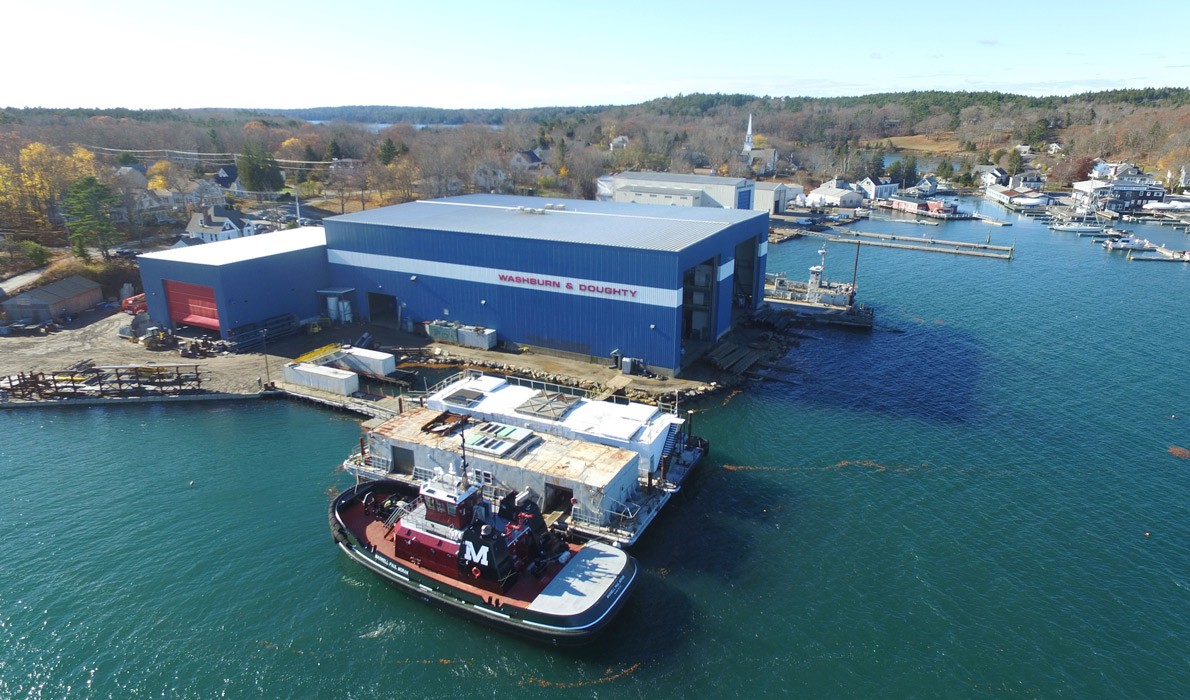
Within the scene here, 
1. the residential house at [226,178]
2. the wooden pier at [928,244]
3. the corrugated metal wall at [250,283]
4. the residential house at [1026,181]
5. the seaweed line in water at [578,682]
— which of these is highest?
the residential house at [226,178]

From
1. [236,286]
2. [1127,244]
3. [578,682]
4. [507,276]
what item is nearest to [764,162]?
[1127,244]

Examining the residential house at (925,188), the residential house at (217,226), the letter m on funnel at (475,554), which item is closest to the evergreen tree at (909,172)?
the residential house at (925,188)

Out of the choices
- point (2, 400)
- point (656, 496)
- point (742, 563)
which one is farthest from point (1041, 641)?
point (2, 400)

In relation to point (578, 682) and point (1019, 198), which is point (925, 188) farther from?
point (578, 682)

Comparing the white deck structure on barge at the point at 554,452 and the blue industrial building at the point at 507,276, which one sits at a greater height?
the blue industrial building at the point at 507,276

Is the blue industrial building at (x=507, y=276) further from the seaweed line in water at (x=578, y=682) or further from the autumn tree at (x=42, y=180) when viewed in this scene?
the autumn tree at (x=42, y=180)

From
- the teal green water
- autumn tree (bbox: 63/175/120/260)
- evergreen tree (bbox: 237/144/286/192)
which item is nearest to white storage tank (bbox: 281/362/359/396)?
the teal green water

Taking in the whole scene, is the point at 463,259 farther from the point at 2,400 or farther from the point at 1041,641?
the point at 1041,641
